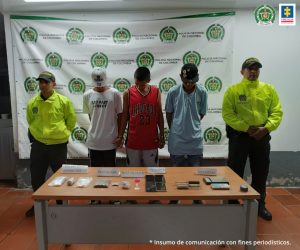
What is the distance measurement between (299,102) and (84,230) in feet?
9.54

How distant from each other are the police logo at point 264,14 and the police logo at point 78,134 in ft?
7.85

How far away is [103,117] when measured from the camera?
8.55ft

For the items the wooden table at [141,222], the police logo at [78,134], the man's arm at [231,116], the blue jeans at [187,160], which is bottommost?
the wooden table at [141,222]

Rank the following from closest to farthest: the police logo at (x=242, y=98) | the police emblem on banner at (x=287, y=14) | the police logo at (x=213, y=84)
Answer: the police logo at (x=242, y=98)
the police emblem on banner at (x=287, y=14)
the police logo at (x=213, y=84)

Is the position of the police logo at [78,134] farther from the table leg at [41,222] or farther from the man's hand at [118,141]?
the table leg at [41,222]

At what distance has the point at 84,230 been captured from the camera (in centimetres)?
172

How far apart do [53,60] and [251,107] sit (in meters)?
2.23

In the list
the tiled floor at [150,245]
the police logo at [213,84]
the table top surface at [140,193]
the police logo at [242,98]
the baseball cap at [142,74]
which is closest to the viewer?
the table top surface at [140,193]

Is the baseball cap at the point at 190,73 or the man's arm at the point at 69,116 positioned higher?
the baseball cap at the point at 190,73

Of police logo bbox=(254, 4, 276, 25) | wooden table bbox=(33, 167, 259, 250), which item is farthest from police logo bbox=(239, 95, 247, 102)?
police logo bbox=(254, 4, 276, 25)

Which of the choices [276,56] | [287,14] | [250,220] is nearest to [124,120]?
[250,220]

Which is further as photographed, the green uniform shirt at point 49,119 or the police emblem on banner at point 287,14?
the police emblem on banner at point 287,14

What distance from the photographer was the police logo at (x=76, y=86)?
333cm

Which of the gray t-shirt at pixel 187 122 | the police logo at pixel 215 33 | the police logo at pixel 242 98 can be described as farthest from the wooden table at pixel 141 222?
the police logo at pixel 215 33
